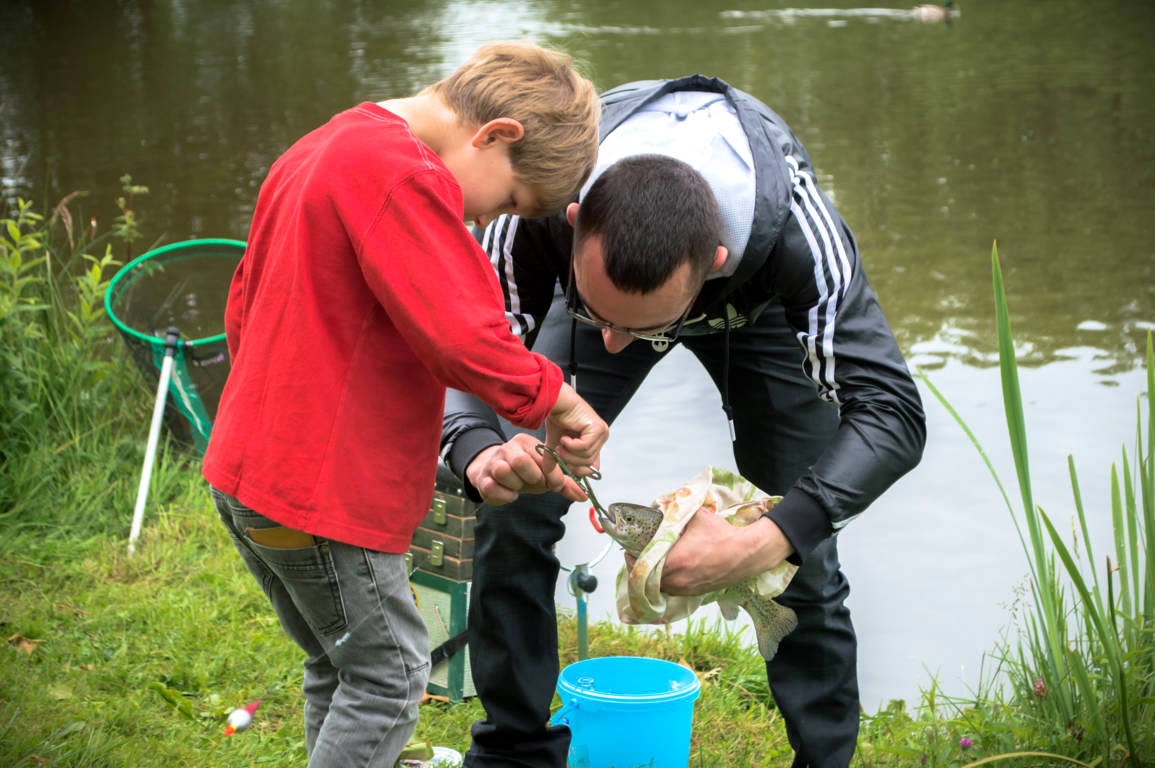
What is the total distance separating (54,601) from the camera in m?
3.26

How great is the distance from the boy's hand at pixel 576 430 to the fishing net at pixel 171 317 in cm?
207

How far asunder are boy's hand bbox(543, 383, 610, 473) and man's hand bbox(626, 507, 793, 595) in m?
0.21

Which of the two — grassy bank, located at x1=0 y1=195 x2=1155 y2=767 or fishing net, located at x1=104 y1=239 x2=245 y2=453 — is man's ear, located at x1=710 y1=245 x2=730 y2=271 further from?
fishing net, located at x1=104 y1=239 x2=245 y2=453

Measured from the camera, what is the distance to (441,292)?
1.66m

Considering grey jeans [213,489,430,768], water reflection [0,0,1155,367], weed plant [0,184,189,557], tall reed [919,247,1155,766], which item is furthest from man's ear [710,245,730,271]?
water reflection [0,0,1155,367]

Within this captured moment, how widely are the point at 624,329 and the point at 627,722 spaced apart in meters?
0.87

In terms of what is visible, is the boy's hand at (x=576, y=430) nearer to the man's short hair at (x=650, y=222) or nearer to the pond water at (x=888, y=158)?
the man's short hair at (x=650, y=222)

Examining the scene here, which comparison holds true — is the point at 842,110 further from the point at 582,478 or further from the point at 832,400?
the point at 582,478

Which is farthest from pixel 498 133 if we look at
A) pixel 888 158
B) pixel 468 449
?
pixel 888 158

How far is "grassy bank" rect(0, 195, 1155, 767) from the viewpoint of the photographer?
2.04 m

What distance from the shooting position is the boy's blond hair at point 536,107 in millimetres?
1836

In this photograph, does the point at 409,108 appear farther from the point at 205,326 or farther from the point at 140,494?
the point at 205,326

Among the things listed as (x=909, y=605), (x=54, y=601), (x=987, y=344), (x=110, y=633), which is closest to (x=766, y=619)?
(x=909, y=605)

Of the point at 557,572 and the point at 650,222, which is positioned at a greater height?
the point at 650,222
